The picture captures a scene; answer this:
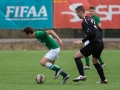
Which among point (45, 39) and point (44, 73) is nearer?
point (45, 39)

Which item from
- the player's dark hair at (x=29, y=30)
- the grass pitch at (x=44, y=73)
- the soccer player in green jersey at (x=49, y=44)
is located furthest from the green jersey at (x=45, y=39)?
the grass pitch at (x=44, y=73)

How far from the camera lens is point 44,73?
15281 mm

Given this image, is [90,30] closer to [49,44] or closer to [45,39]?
[45,39]

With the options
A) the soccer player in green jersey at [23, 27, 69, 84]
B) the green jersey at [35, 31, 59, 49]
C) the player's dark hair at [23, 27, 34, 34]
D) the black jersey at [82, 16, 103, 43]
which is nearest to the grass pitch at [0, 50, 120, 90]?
the soccer player in green jersey at [23, 27, 69, 84]

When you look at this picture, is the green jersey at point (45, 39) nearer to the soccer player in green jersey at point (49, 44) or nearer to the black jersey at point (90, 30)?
the soccer player in green jersey at point (49, 44)

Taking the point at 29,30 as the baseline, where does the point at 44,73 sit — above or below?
below

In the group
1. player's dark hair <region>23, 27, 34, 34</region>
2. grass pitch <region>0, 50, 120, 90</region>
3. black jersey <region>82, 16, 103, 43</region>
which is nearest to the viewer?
grass pitch <region>0, 50, 120, 90</region>

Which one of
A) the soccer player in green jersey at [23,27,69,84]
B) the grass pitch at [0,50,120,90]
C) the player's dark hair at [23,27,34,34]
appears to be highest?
the player's dark hair at [23,27,34,34]

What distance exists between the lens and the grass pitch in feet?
35.8

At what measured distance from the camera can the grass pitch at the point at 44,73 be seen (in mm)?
10906

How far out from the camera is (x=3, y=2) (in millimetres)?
26359

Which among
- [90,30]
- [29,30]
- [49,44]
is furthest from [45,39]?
[90,30]

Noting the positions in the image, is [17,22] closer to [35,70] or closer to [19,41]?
[19,41]

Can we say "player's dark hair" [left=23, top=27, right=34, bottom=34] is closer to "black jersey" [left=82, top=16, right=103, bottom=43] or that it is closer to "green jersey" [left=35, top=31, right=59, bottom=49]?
"green jersey" [left=35, top=31, right=59, bottom=49]
